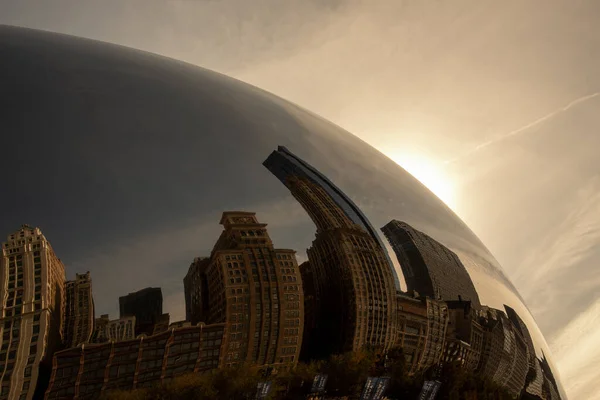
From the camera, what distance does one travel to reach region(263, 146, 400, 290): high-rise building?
3098 mm

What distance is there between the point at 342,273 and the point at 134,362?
1.07 m

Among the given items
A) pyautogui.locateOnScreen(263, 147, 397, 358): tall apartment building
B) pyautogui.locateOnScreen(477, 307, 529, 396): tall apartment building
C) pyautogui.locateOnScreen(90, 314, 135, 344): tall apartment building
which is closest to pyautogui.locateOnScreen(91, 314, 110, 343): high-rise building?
pyautogui.locateOnScreen(90, 314, 135, 344): tall apartment building

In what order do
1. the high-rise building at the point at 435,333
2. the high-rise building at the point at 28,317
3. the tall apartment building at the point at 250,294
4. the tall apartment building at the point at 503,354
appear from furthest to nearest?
1. the tall apartment building at the point at 503,354
2. the high-rise building at the point at 435,333
3. the tall apartment building at the point at 250,294
4. the high-rise building at the point at 28,317

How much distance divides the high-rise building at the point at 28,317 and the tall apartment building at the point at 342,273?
114 cm

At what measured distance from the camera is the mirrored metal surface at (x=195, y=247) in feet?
8.16

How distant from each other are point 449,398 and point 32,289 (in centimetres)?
224

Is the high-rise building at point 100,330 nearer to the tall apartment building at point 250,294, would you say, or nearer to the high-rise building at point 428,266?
the tall apartment building at point 250,294

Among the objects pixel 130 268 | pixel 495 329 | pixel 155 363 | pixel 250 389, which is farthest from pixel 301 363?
pixel 495 329

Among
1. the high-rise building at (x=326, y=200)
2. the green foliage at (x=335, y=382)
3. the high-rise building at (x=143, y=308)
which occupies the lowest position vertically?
the green foliage at (x=335, y=382)

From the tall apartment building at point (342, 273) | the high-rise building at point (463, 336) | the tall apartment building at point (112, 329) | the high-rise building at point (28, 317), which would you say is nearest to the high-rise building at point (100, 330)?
the tall apartment building at point (112, 329)

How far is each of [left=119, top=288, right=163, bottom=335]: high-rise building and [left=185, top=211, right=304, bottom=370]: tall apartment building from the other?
141 mm

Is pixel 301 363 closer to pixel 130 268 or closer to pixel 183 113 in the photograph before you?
pixel 130 268

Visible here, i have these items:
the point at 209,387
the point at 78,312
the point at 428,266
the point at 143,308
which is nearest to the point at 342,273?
the point at 428,266

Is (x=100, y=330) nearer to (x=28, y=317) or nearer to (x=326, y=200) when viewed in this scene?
(x=28, y=317)
